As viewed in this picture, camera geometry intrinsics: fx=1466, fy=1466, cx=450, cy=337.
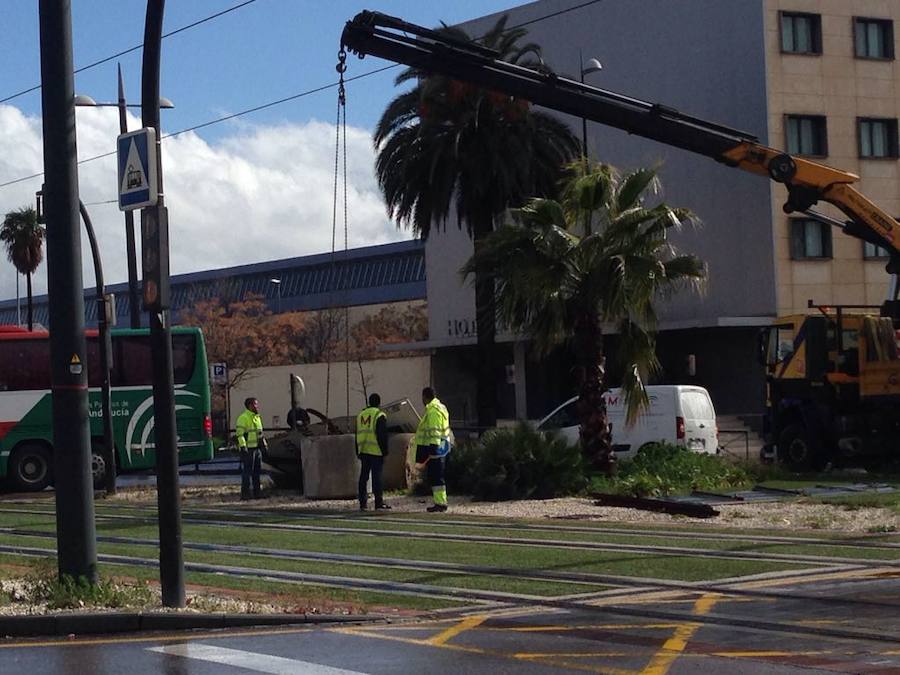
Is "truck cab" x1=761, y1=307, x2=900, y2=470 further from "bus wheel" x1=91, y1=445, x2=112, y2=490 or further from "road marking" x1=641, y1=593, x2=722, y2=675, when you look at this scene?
"road marking" x1=641, y1=593, x2=722, y2=675

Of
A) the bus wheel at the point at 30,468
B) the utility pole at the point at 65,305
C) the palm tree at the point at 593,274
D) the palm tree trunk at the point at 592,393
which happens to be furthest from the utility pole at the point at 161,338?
the bus wheel at the point at 30,468

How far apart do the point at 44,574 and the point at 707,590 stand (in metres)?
5.63

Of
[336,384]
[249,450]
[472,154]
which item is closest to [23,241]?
[336,384]

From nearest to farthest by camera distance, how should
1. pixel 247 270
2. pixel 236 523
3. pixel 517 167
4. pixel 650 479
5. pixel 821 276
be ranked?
pixel 236 523
pixel 650 479
pixel 517 167
pixel 821 276
pixel 247 270

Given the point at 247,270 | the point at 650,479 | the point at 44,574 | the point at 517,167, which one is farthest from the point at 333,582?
the point at 247,270

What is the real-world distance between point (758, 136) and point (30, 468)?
88.3ft

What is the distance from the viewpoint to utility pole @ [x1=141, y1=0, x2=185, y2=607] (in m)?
11.4

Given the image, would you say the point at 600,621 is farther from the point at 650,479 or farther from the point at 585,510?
the point at 650,479

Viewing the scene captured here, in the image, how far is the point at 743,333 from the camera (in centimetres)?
4969

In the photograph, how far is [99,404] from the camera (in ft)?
108

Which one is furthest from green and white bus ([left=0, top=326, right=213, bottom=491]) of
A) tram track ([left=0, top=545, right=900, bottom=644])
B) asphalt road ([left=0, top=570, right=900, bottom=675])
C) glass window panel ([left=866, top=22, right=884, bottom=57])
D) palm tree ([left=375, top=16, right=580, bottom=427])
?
glass window panel ([left=866, top=22, right=884, bottom=57])

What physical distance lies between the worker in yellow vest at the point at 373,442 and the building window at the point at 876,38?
33.3 m

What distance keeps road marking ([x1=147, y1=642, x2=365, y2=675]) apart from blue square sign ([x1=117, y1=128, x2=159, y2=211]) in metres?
3.54

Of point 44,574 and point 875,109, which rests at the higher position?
point 875,109
